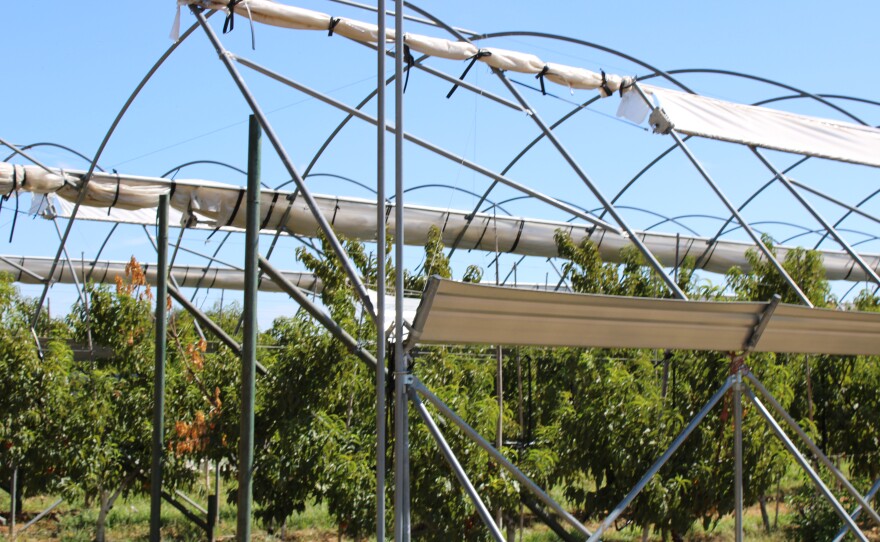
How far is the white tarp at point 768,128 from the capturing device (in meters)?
8.37

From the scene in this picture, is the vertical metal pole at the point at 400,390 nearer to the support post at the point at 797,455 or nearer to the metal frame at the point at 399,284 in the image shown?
the metal frame at the point at 399,284

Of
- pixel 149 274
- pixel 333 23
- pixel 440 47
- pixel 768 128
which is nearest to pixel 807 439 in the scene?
pixel 768 128

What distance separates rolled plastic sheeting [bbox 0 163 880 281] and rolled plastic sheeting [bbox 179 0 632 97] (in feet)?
4.70

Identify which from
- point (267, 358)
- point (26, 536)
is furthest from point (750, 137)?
point (26, 536)

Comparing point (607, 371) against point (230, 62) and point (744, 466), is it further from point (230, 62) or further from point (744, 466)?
point (230, 62)

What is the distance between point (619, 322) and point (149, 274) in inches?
530

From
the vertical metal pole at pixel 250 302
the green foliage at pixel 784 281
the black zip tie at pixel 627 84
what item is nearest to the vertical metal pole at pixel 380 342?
the vertical metal pole at pixel 250 302

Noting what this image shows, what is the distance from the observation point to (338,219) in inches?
445

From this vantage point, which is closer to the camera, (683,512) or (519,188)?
(519,188)

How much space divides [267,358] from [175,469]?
1718mm

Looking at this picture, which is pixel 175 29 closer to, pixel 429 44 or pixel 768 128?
pixel 429 44

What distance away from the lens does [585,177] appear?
7.73m

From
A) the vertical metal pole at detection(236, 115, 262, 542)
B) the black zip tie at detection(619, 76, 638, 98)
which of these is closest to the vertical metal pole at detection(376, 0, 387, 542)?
the vertical metal pole at detection(236, 115, 262, 542)

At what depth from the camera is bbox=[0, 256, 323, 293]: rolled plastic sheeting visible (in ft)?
61.1
